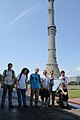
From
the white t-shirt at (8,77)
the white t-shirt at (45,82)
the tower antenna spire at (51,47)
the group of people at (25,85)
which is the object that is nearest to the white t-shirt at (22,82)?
the group of people at (25,85)

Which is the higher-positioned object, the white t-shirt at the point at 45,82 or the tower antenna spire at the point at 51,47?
the tower antenna spire at the point at 51,47

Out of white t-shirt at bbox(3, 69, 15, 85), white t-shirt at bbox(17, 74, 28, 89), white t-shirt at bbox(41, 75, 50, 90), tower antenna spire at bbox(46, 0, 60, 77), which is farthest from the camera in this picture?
tower antenna spire at bbox(46, 0, 60, 77)

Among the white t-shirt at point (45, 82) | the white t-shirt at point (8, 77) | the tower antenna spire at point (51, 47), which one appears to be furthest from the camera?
the tower antenna spire at point (51, 47)

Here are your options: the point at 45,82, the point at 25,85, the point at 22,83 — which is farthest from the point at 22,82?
the point at 45,82

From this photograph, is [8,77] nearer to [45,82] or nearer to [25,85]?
[25,85]

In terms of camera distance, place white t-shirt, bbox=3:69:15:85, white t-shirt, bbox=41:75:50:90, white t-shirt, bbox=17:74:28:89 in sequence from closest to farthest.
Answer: white t-shirt, bbox=3:69:15:85, white t-shirt, bbox=17:74:28:89, white t-shirt, bbox=41:75:50:90

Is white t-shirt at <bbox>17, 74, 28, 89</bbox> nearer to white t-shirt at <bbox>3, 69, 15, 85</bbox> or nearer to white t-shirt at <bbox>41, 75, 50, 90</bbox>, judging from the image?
white t-shirt at <bbox>3, 69, 15, 85</bbox>

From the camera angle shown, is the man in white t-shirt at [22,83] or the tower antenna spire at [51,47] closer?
the man in white t-shirt at [22,83]

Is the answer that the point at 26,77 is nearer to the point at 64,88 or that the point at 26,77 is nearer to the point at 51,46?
the point at 64,88

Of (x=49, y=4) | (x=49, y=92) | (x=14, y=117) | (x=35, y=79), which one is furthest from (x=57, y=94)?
(x=49, y=4)

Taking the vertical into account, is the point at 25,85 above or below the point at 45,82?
below

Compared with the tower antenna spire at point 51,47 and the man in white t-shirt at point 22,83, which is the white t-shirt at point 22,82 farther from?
the tower antenna spire at point 51,47

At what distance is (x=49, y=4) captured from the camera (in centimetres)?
10381

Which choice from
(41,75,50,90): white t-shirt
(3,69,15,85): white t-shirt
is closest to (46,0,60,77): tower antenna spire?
(41,75,50,90): white t-shirt
